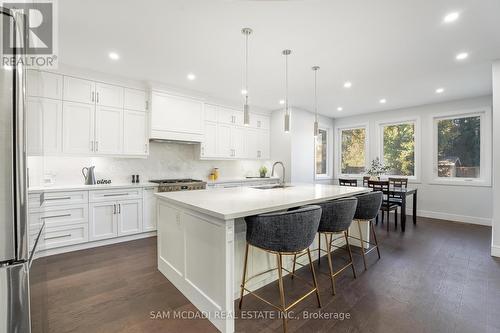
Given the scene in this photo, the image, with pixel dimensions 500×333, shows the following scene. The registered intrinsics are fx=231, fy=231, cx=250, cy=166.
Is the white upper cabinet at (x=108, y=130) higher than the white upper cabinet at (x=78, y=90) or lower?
lower

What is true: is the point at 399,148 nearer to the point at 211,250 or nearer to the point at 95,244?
the point at 211,250

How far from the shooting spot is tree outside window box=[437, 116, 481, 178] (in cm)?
470

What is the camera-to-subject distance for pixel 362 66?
3.24 m

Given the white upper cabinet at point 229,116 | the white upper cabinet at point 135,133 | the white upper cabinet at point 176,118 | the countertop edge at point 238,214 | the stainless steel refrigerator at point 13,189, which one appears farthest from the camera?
the white upper cabinet at point 229,116

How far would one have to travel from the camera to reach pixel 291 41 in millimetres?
2572

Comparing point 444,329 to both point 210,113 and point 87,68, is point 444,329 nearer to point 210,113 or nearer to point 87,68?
point 210,113

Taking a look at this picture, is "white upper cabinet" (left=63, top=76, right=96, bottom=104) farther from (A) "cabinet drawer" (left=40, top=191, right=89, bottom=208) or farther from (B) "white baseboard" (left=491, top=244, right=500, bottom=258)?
(B) "white baseboard" (left=491, top=244, right=500, bottom=258)

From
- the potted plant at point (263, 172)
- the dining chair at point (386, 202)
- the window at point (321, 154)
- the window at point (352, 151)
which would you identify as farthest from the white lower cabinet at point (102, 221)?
the window at point (352, 151)

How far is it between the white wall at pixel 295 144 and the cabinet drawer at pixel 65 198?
4.00m

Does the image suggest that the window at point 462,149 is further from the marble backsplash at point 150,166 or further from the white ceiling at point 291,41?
the marble backsplash at point 150,166

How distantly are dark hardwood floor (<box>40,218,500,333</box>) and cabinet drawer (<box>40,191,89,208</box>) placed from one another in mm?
695

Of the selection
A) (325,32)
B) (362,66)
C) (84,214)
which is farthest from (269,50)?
(84,214)

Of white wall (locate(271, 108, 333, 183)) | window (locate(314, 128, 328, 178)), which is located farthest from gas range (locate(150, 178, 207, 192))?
window (locate(314, 128, 328, 178))

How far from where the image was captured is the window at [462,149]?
15.1 feet
